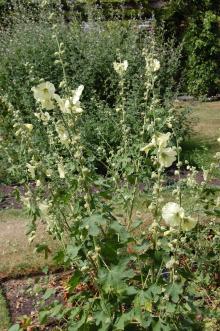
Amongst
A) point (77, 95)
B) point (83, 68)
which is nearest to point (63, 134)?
point (77, 95)

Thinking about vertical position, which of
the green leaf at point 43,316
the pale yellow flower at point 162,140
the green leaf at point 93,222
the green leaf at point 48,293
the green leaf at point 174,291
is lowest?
the green leaf at point 43,316

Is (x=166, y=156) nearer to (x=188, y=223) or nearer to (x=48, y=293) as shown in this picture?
(x=188, y=223)

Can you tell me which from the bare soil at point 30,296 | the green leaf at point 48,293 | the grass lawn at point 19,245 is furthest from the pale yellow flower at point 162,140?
the bare soil at point 30,296

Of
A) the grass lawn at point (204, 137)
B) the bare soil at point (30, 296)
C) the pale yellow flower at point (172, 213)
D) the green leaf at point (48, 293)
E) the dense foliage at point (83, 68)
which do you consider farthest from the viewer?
the grass lawn at point (204, 137)

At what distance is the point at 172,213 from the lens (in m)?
2.26

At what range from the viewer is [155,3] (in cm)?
1266

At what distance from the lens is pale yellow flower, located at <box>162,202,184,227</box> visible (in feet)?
7.36

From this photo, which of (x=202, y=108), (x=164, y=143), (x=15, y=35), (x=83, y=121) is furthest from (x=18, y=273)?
(x=202, y=108)

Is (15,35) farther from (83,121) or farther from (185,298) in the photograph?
(185,298)

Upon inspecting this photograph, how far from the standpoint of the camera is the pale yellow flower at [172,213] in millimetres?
2242

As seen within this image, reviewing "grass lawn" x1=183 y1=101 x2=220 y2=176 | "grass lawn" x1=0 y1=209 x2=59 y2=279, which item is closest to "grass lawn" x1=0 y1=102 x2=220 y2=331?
"grass lawn" x1=0 y1=209 x2=59 y2=279

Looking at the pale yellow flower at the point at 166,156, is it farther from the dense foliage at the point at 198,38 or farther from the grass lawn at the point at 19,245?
the dense foliage at the point at 198,38

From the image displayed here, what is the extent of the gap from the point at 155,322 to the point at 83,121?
448cm

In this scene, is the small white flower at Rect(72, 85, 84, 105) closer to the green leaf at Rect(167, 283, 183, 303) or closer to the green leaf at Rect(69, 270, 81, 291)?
the green leaf at Rect(69, 270, 81, 291)
